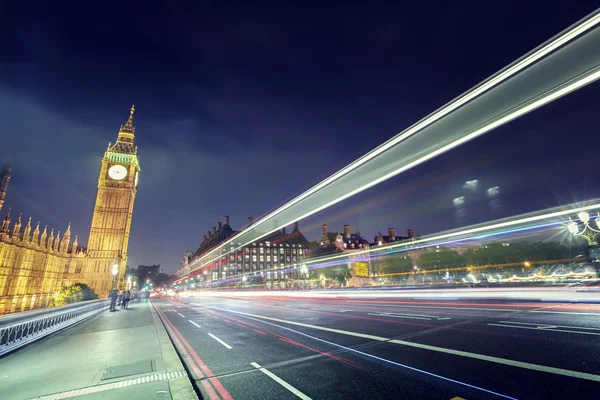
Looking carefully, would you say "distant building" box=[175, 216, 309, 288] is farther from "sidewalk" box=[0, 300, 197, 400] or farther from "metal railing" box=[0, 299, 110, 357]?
"sidewalk" box=[0, 300, 197, 400]

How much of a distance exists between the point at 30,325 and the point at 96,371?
666 cm

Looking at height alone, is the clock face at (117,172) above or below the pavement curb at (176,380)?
above

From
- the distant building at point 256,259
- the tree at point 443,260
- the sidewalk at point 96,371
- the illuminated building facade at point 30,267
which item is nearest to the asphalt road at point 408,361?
the sidewalk at point 96,371

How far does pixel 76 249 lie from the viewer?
73938 millimetres

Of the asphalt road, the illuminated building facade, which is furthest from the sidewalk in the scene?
the illuminated building facade

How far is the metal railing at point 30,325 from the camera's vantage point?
8.29 m

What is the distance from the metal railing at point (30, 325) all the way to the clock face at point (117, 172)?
2946 inches

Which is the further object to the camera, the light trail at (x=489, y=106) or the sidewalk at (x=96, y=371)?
the light trail at (x=489, y=106)

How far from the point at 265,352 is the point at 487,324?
8.53 metres

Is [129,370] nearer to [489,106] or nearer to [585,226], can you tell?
[489,106]

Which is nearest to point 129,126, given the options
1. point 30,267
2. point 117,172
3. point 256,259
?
point 117,172

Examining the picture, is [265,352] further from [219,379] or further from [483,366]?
[483,366]

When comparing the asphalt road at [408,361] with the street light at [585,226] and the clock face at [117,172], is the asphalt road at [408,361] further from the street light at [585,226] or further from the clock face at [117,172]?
the clock face at [117,172]

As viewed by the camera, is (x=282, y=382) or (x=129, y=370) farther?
(x=129, y=370)
